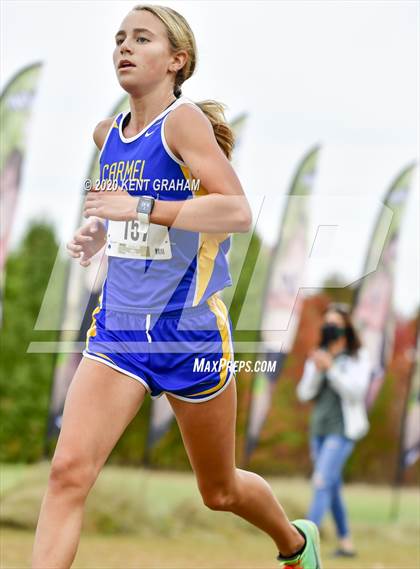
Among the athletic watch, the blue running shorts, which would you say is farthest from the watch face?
the blue running shorts

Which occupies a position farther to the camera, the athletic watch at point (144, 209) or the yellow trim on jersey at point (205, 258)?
the yellow trim on jersey at point (205, 258)

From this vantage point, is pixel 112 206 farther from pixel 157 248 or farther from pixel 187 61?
pixel 187 61

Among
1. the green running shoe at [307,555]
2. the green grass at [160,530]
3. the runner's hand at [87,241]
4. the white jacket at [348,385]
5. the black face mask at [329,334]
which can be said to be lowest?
the green grass at [160,530]

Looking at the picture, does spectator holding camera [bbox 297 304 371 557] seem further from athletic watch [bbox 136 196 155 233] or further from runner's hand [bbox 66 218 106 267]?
athletic watch [bbox 136 196 155 233]

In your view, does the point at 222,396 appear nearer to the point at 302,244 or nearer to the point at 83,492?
the point at 83,492

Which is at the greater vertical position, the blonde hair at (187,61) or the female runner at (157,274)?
the blonde hair at (187,61)

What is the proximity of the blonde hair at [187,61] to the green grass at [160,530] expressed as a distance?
3.26 metres

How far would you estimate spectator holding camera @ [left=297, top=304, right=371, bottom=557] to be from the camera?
275 inches

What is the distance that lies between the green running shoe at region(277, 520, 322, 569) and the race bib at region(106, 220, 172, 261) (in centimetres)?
131

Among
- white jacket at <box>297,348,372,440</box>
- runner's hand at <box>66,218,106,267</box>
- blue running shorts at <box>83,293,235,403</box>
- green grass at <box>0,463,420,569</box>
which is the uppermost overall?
runner's hand at <box>66,218,106,267</box>

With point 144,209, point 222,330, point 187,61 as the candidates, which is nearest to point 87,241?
point 144,209

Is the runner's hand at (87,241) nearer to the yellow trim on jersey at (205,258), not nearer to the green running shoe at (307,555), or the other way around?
the yellow trim on jersey at (205,258)

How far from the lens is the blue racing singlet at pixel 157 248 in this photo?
3.56m

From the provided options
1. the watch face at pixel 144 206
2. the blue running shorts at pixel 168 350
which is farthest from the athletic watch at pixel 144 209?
the blue running shorts at pixel 168 350
